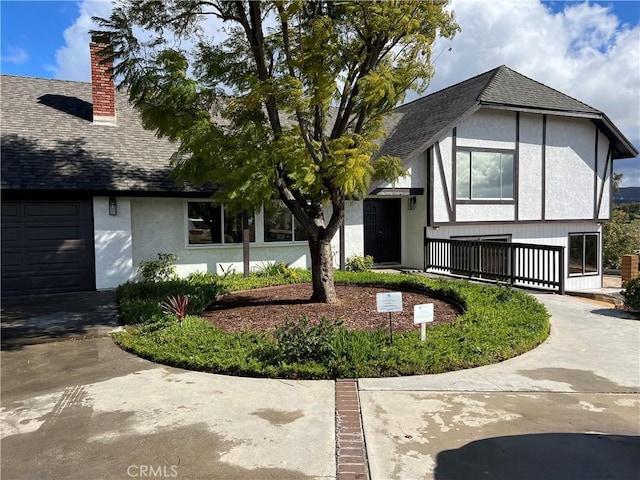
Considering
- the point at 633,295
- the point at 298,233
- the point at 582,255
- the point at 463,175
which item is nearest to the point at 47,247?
the point at 298,233

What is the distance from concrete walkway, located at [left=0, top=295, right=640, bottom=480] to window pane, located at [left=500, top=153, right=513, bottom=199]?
1059 cm

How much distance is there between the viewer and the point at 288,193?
8578 mm

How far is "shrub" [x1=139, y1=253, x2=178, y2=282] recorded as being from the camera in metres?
11.8

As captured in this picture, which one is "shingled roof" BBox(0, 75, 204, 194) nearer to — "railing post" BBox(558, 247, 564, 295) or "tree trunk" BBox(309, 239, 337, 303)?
"tree trunk" BBox(309, 239, 337, 303)

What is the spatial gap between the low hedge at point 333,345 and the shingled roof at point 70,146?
4416 mm

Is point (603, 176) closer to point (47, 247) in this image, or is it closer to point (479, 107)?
point (479, 107)

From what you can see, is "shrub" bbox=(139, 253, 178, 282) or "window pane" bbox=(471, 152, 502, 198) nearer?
"shrub" bbox=(139, 253, 178, 282)

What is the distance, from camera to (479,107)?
47.8 ft

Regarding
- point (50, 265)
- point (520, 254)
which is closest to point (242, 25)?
point (50, 265)

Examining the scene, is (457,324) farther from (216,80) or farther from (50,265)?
(50,265)

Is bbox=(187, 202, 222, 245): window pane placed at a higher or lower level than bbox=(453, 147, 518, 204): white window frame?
lower

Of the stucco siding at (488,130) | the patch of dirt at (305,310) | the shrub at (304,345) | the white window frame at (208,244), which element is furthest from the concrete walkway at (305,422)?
the stucco siding at (488,130)

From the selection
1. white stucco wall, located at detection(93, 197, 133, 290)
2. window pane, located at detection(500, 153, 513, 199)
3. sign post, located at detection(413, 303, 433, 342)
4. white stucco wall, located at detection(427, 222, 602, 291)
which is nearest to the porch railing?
white stucco wall, located at detection(427, 222, 602, 291)

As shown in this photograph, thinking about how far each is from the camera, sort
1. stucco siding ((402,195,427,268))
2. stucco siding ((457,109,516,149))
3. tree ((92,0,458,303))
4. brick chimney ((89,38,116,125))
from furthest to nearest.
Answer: stucco siding ((457,109,516,149)), stucco siding ((402,195,427,268)), brick chimney ((89,38,116,125)), tree ((92,0,458,303))
